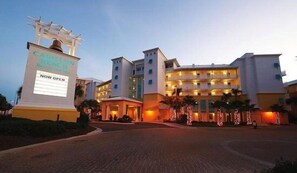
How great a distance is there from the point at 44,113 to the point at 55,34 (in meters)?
10.2

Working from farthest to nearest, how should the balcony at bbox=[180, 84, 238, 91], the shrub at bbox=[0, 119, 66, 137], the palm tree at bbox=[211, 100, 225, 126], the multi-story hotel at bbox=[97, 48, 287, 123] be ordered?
the balcony at bbox=[180, 84, 238, 91]
the multi-story hotel at bbox=[97, 48, 287, 123]
the palm tree at bbox=[211, 100, 225, 126]
the shrub at bbox=[0, 119, 66, 137]

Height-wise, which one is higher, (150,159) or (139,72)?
(139,72)

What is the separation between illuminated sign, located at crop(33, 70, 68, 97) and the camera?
17.4 metres

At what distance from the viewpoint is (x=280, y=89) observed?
44.9 meters

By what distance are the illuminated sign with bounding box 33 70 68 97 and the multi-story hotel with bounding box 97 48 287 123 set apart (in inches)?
852

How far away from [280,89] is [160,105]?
33.9 meters

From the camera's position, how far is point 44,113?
17.5m

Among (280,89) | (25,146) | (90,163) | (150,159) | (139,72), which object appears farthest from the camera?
(139,72)

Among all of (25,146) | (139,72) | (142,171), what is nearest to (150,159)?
(142,171)

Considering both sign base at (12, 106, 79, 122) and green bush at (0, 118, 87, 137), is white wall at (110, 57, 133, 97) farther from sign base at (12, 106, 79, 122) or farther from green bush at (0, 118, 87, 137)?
green bush at (0, 118, 87, 137)

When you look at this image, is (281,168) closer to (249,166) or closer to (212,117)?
(249,166)

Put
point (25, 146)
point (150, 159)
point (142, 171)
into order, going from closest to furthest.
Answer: point (142, 171)
point (150, 159)
point (25, 146)

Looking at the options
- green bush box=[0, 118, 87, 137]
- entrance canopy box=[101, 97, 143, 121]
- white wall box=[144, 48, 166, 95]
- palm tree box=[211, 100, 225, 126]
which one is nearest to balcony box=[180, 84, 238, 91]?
white wall box=[144, 48, 166, 95]

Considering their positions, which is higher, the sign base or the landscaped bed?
the sign base
